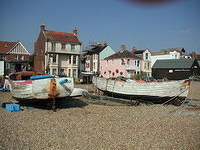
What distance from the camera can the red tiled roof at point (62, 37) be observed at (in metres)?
37.1

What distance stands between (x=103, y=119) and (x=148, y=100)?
6.16 metres

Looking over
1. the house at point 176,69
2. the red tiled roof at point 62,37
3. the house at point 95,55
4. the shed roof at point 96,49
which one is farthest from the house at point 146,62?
the red tiled roof at point 62,37

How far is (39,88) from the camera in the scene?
32.5 ft

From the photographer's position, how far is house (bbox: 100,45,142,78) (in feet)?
135

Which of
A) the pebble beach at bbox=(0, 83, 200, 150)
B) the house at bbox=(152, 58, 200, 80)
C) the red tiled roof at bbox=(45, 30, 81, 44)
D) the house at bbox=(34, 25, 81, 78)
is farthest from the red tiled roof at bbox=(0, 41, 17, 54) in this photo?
the pebble beach at bbox=(0, 83, 200, 150)

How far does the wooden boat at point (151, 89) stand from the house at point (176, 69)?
36694mm

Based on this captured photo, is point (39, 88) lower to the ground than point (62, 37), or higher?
lower

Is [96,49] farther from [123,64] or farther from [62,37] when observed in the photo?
[62,37]

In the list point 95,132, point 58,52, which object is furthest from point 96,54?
point 95,132

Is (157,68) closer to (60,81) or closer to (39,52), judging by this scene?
(39,52)

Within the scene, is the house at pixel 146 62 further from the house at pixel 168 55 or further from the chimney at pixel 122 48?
the house at pixel 168 55

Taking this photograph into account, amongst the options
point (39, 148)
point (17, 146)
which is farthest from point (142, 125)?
point (17, 146)

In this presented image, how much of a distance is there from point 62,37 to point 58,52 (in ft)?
11.6

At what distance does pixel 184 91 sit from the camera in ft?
40.7
